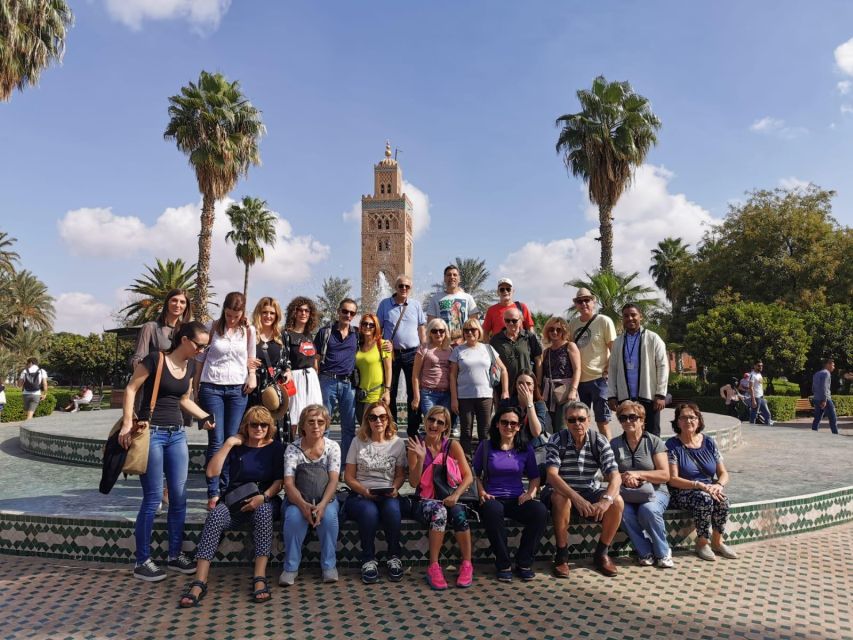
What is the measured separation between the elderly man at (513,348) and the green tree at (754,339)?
20782 millimetres

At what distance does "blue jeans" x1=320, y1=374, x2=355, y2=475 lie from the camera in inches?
→ 193

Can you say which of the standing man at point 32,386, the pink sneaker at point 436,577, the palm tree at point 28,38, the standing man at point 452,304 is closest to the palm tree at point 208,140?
the palm tree at point 28,38

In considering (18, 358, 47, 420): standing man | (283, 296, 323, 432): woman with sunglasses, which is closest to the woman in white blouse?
(283, 296, 323, 432): woman with sunglasses

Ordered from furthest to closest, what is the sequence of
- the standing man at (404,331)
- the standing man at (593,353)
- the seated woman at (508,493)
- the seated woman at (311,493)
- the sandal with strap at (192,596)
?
the standing man at (404,331) < the standing man at (593,353) < the seated woman at (508,493) < the seated woman at (311,493) < the sandal with strap at (192,596)

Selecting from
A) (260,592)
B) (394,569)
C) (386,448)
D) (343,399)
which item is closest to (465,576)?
(394,569)

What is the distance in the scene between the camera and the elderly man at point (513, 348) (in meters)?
5.05

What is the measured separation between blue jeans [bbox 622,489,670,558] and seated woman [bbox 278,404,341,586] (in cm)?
213

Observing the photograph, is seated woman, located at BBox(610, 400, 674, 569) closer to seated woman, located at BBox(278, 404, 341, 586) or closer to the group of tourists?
the group of tourists

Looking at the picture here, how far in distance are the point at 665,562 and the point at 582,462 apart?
917 mm

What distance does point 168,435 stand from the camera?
377 centimetres

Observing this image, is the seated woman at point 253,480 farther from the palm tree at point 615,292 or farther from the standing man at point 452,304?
the palm tree at point 615,292

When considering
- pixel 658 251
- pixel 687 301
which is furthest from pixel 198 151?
pixel 658 251

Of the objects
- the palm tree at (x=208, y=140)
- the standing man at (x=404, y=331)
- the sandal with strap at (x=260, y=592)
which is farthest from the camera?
the palm tree at (x=208, y=140)

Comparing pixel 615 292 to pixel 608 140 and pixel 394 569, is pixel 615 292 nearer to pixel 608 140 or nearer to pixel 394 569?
pixel 608 140
